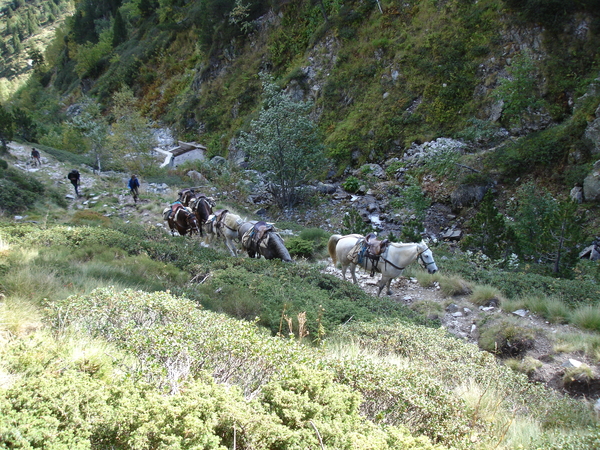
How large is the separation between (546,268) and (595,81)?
10.5m

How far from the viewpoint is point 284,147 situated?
21016 mm

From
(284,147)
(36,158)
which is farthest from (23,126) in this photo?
(284,147)

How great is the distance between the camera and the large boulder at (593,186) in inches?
562

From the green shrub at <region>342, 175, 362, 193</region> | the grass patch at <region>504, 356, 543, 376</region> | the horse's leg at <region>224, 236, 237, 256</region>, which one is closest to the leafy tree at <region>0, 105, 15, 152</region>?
the horse's leg at <region>224, 236, 237, 256</region>

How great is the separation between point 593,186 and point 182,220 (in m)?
15.7

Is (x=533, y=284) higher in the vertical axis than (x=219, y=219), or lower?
higher

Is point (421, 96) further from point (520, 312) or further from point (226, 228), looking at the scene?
point (520, 312)

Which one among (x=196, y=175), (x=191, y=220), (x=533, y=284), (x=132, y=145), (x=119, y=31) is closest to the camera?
(x=533, y=284)

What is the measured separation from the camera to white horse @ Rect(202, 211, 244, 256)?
12805 millimetres

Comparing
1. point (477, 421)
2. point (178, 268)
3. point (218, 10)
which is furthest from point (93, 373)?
point (218, 10)

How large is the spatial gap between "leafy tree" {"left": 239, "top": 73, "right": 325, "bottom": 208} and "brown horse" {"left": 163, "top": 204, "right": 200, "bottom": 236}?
739cm

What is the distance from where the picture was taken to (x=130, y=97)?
41812mm

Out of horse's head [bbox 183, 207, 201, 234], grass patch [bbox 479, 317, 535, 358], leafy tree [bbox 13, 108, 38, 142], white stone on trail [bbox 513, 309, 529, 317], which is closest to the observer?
grass patch [bbox 479, 317, 535, 358]

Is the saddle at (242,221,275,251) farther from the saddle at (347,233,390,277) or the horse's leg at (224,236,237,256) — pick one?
the saddle at (347,233,390,277)
